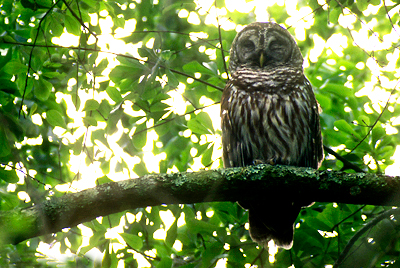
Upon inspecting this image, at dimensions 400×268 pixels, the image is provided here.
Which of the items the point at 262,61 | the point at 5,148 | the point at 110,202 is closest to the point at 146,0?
the point at 262,61

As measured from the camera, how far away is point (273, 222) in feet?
10.7

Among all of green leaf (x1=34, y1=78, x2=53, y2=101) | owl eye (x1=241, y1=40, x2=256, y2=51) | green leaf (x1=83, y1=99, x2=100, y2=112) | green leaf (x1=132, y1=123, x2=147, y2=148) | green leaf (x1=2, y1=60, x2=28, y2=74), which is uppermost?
owl eye (x1=241, y1=40, x2=256, y2=51)

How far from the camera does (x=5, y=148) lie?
256 centimetres

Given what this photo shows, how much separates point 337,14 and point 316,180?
5.07 ft

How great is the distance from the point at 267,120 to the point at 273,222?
33.4 inches

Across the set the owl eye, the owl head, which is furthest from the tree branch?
the owl eye

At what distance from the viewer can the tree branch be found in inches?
84.9

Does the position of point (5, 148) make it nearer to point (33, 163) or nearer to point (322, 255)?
point (33, 163)

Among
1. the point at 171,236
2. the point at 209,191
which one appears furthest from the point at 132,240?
the point at 209,191

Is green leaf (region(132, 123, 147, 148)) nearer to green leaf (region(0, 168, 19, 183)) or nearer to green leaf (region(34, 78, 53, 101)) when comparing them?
green leaf (region(34, 78, 53, 101))

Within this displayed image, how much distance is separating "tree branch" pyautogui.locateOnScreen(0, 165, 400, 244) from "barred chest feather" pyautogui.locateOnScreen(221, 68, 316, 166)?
103 cm

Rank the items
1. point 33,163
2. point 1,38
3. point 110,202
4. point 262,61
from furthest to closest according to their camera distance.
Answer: point 262,61 < point 33,163 < point 1,38 < point 110,202

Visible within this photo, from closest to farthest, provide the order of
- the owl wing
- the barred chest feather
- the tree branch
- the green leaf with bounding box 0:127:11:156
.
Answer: the tree branch → the green leaf with bounding box 0:127:11:156 → the barred chest feather → the owl wing

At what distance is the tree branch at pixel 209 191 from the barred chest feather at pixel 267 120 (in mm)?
1035
